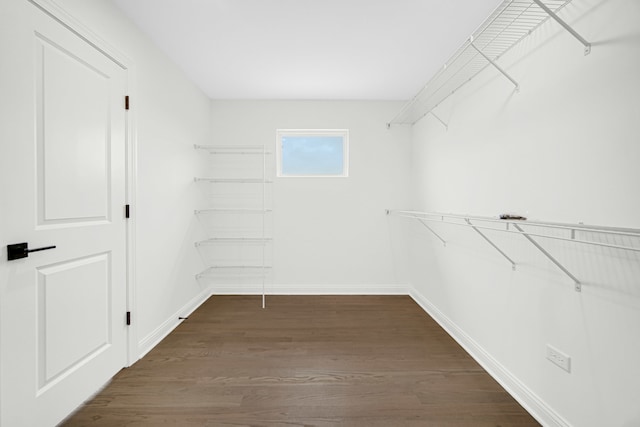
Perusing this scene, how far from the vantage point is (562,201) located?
1429 mm

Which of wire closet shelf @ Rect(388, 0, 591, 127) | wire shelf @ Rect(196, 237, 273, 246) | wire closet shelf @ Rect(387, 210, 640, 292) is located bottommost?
wire shelf @ Rect(196, 237, 273, 246)

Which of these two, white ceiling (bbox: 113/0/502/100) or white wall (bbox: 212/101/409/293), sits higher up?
white ceiling (bbox: 113/0/502/100)

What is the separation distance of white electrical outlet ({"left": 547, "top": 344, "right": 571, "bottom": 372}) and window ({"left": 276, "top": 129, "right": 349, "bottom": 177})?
265 centimetres

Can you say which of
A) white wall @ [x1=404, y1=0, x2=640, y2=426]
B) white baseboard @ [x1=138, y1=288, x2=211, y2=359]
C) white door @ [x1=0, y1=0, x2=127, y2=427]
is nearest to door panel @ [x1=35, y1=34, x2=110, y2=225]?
white door @ [x1=0, y1=0, x2=127, y2=427]

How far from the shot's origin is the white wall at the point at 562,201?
3.80 feet

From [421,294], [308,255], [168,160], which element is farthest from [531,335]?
[168,160]

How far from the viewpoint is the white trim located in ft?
12.0

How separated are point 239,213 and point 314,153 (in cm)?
124

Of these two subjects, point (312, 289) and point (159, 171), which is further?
point (312, 289)

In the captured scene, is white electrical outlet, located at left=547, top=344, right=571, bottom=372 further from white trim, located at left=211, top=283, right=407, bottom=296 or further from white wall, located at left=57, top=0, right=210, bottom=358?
white wall, located at left=57, top=0, right=210, bottom=358

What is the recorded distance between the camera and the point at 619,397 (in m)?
1.17

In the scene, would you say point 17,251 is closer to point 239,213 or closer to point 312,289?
point 239,213

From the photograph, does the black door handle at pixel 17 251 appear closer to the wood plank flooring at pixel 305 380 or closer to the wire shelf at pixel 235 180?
the wood plank flooring at pixel 305 380

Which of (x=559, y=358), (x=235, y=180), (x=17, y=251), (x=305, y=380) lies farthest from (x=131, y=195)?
(x=559, y=358)
